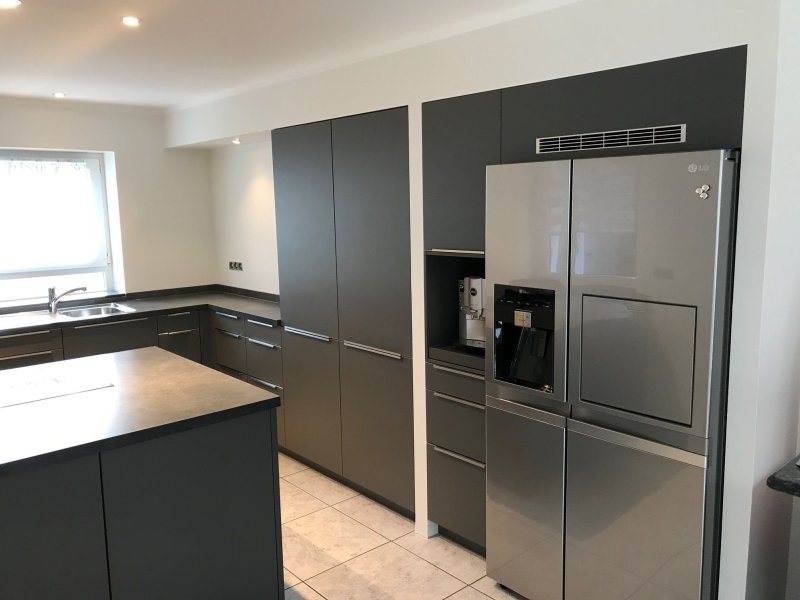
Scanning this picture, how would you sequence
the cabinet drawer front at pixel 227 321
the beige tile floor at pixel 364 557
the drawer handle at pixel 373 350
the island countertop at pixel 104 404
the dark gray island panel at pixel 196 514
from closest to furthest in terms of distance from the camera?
the island countertop at pixel 104 404, the dark gray island panel at pixel 196 514, the beige tile floor at pixel 364 557, the drawer handle at pixel 373 350, the cabinet drawer front at pixel 227 321

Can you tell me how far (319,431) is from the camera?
12.9ft

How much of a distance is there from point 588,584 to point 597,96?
1814 millimetres

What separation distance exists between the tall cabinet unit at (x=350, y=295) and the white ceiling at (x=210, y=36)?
0.38 meters

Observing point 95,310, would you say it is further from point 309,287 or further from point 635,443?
point 635,443

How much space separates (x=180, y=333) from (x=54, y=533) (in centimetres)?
310

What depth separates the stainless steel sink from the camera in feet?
15.5

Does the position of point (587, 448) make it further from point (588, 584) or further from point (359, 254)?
point (359, 254)

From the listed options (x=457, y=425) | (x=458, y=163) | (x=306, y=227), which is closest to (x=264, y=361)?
(x=306, y=227)

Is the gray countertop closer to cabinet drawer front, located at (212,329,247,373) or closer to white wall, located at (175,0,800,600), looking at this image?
cabinet drawer front, located at (212,329,247,373)

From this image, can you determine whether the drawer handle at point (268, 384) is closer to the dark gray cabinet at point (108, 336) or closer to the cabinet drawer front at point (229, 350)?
the cabinet drawer front at point (229, 350)

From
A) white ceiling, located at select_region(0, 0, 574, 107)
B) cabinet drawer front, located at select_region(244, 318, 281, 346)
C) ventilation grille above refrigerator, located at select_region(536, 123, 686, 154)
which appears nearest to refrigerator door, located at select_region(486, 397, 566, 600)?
ventilation grille above refrigerator, located at select_region(536, 123, 686, 154)

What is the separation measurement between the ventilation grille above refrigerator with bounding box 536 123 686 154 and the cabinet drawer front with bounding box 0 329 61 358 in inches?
138

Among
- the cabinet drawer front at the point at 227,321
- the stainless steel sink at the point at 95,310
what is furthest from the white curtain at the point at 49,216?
the cabinet drawer front at the point at 227,321

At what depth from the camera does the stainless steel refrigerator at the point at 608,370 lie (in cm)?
195
